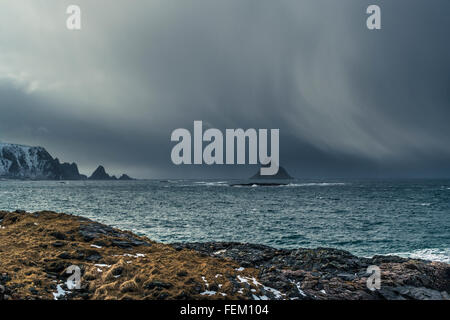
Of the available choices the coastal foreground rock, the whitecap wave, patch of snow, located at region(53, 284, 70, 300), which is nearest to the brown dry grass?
the coastal foreground rock

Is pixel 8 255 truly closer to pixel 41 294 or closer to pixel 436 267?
pixel 41 294

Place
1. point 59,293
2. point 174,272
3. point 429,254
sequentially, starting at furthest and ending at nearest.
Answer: point 429,254 < point 174,272 < point 59,293

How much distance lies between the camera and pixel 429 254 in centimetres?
2753

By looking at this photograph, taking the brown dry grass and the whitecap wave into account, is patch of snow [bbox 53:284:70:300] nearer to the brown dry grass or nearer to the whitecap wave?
the brown dry grass

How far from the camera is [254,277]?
12.2 metres

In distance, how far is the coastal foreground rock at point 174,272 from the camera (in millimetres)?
9797

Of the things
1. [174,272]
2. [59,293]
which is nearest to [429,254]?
[174,272]

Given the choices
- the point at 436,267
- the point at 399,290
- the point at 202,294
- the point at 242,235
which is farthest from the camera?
the point at 242,235

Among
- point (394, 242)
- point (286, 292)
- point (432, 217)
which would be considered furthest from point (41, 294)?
point (432, 217)

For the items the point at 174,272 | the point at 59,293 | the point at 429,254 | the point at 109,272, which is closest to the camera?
the point at 59,293

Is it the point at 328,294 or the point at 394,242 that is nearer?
the point at 328,294

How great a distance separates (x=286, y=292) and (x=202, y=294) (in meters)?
3.74

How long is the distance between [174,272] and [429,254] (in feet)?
98.9

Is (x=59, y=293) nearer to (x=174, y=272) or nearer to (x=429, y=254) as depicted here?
(x=174, y=272)
